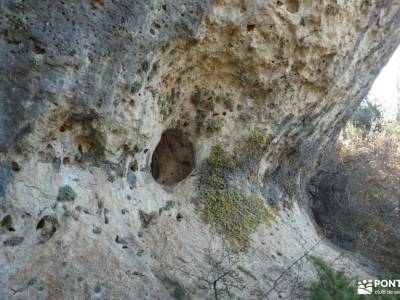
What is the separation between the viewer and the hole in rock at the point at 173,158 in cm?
611

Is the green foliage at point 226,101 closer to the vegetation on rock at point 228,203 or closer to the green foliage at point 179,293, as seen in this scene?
the vegetation on rock at point 228,203

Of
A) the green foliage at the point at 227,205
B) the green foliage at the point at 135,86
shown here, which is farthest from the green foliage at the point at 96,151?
the green foliage at the point at 227,205

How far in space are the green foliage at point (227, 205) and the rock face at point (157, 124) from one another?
121 millimetres

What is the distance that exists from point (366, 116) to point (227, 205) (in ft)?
34.2

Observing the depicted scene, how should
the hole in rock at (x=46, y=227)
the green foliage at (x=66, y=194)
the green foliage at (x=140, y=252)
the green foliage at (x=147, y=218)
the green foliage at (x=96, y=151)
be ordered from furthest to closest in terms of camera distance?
1. the green foliage at (x=147, y=218)
2. the green foliage at (x=96, y=151)
3. the green foliage at (x=140, y=252)
4. the green foliage at (x=66, y=194)
5. the hole in rock at (x=46, y=227)

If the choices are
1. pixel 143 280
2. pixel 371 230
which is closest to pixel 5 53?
pixel 143 280

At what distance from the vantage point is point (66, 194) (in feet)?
13.0

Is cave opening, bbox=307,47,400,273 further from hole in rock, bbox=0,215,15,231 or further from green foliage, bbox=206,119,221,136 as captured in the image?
hole in rock, bbox=0,215,15,231

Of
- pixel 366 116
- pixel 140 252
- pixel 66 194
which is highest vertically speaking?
pixel 366 116

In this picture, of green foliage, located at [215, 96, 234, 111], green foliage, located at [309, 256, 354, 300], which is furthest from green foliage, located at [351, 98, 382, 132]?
green foliage, located at [309, 256, 354, 300]

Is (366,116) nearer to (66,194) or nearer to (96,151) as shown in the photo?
(96,151)

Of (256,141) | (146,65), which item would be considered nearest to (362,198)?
(256,141)

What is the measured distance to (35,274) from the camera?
11.5 feet

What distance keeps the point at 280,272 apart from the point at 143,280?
2105 mm
